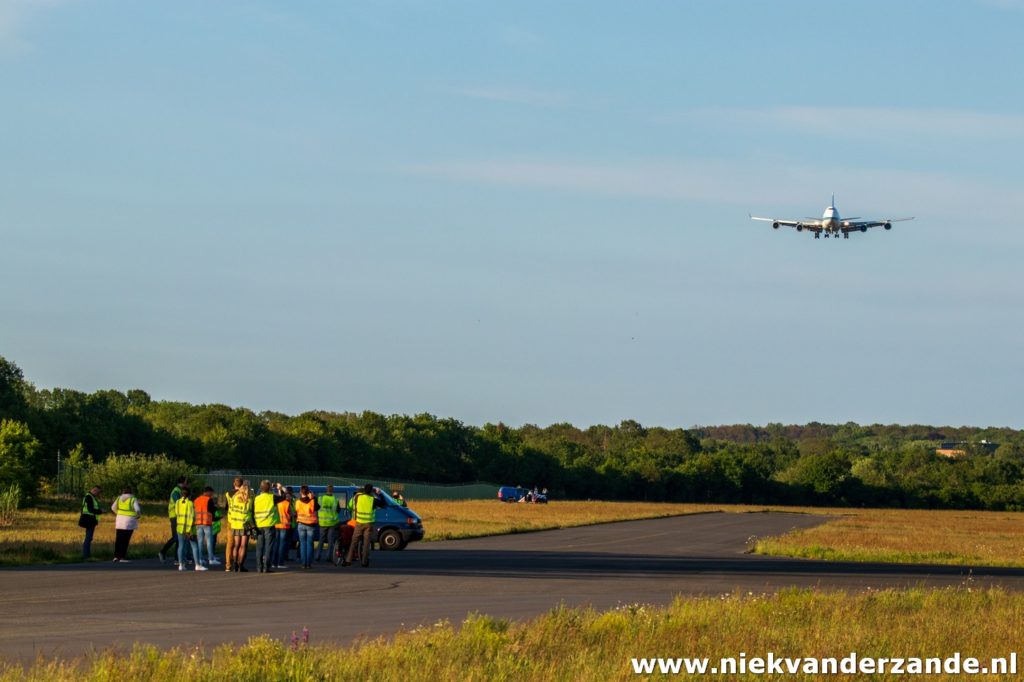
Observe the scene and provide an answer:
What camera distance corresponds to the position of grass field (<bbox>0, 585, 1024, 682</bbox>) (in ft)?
43.3

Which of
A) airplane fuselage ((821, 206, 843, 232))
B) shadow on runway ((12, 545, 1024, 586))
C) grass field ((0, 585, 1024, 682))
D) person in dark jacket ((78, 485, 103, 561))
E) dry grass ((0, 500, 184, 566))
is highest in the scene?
airplane fuselage ((821, 206, 843, 232))

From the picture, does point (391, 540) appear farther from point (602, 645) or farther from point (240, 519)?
point (602, 645)

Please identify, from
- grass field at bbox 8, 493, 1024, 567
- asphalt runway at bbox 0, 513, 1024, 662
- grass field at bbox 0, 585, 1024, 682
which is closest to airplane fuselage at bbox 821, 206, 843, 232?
grass field at bbox 8, 493, 1024, 567

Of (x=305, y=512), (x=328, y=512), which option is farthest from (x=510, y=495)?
(x=305, y=512)

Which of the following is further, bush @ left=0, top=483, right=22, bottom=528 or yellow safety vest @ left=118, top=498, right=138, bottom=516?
bush @ left=0, top=483, right=22, bottom=528

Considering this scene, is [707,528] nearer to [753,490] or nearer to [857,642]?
[857,642]

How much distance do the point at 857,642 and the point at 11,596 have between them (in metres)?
13.7

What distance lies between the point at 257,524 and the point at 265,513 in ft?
1.05

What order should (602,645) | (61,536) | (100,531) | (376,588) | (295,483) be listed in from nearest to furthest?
(602,645), (376,588), (61,536), (100,531), (295,483)

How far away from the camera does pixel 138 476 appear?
78875 mm

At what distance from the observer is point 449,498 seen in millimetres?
125312

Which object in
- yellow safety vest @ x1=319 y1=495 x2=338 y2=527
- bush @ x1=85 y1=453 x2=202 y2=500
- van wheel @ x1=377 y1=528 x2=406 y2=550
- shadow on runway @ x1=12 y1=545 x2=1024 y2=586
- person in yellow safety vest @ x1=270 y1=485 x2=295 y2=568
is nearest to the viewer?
person in yellow safety vest @ x1=270 y1=485 x2=295 y2=568

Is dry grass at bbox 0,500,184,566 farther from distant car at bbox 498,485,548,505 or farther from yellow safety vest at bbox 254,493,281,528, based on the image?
distant car at bbox 498,485,548,505

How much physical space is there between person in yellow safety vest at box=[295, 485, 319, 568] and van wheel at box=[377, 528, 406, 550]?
8.76 m
